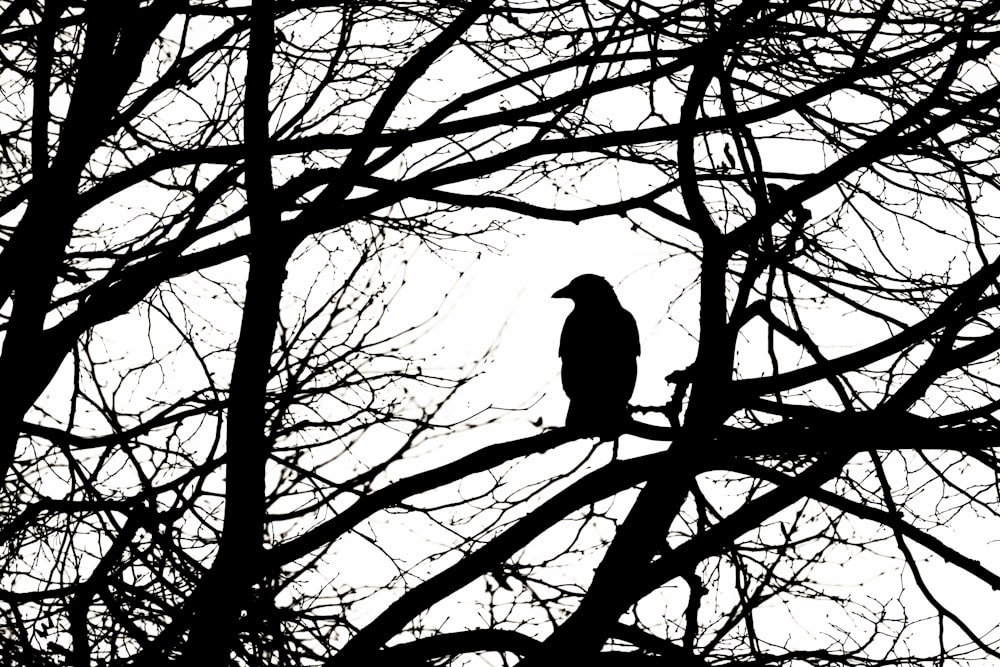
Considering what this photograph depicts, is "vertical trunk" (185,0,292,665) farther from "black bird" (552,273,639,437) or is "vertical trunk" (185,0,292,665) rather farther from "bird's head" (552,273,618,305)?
"bird's head" (552,273,618,305)

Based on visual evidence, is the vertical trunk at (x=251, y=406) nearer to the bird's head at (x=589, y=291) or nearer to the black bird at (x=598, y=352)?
the black bird at (x=598, y=352)

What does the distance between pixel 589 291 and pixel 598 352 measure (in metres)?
0.48

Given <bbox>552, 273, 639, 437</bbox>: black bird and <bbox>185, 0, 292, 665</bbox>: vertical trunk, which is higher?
<bbox>552, 273, 639, 437</bbox>: black bird

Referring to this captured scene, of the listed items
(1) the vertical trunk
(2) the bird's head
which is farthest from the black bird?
(1) the vertical trunk

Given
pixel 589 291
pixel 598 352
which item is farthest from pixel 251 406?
pixel 589 291

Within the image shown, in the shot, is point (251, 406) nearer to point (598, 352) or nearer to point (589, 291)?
point (598, 352)

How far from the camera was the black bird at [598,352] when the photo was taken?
293 inches

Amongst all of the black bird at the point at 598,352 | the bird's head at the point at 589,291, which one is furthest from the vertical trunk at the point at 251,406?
the bird's head at the point at 589,291

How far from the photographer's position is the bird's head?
7738mm

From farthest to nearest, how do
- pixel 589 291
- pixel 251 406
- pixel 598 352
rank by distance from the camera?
pixel 589 291
pixel 598 352
pixel 251 406

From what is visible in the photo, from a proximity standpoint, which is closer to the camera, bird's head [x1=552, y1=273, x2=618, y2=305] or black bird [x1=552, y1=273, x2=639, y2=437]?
black bird [x1=552, y1=273, x2=639, y2=437]

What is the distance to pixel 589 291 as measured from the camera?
25.6 ft

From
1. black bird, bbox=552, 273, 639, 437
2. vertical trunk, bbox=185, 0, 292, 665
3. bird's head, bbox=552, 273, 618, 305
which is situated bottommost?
vertical trunk, bbox=185, 0, 292, 665

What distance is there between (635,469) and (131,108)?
2990 mm
